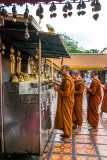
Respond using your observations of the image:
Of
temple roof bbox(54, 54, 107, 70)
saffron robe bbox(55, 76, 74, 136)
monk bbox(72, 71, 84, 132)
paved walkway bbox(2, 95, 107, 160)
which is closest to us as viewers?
paved walkway bbox(2, 95, 107, 160)

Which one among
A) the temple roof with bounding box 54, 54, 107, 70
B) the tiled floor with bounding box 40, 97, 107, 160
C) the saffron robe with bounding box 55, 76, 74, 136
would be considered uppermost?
the temple roof with bounding box 54, 54, 107, 70

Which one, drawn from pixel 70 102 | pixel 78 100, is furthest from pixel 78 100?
pixel 70 102

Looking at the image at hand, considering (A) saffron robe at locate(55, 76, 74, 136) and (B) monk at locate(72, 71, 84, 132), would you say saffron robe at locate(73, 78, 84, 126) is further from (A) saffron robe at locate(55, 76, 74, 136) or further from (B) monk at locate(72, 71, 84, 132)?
(A) saffron robe at locate(55, 76, 74, 136)

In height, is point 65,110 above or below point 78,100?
below

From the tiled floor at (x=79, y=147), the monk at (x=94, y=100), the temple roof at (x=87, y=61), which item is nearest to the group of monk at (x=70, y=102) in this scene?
the monk at (x=94, y=100)

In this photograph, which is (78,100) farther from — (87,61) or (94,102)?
(87,61)

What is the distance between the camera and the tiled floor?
Answer: 109 inches

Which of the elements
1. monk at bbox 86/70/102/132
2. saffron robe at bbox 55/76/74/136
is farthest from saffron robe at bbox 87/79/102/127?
saffron robe at bbox 55/76/74/136

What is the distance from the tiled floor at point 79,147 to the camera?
2.77 metres

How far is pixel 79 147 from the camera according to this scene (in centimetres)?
312

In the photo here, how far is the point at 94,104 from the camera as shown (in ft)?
13.0

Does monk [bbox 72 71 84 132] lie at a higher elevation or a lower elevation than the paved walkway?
higher

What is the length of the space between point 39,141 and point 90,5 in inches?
93.6

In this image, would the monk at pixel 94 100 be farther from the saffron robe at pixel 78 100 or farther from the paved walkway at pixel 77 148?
the paved walkway at pixel 77 148
